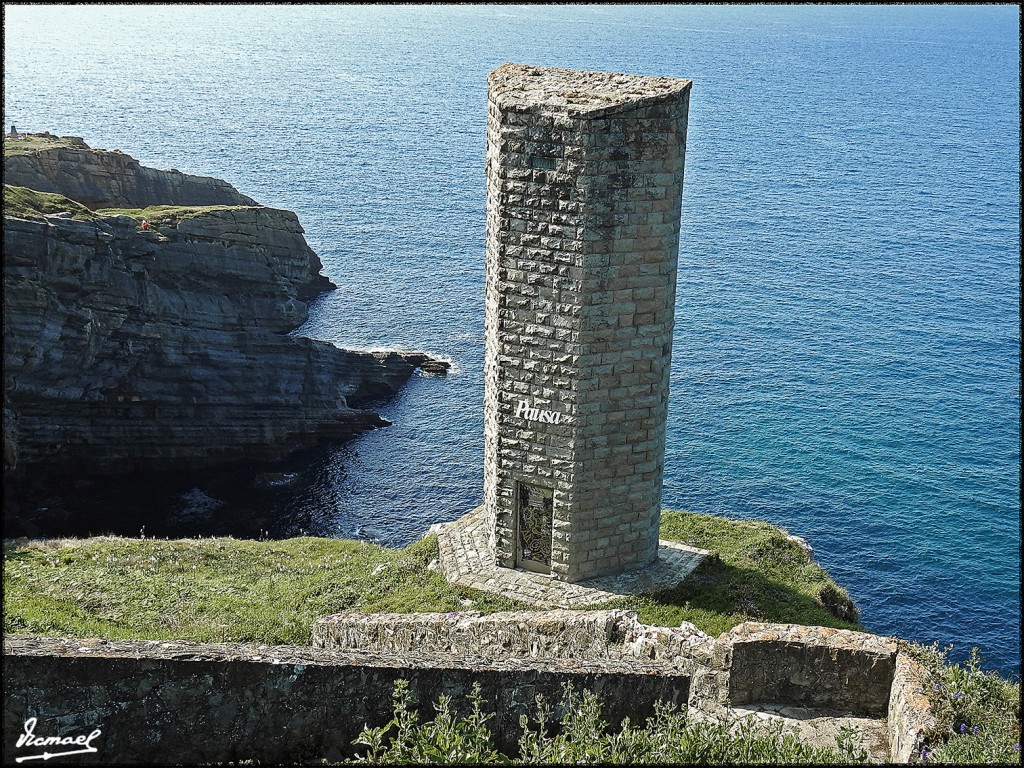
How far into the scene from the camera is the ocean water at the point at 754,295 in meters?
46.6

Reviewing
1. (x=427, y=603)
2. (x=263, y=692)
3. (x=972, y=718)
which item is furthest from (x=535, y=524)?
(x=972, y=718)

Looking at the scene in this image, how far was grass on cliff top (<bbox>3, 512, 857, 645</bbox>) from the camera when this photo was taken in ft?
67.7

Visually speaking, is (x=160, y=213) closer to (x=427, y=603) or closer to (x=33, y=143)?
(x=33, y=143)

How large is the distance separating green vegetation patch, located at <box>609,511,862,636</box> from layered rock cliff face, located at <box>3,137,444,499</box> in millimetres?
31441

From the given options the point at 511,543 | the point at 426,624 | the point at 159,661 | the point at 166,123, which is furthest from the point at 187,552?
the point at 166,123

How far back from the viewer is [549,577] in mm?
23219

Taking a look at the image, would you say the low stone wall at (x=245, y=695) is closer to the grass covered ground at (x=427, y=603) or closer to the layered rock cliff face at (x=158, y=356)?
the grass covered ground at (x=427, y=603)

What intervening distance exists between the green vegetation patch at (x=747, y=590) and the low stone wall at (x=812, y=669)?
6272 mm

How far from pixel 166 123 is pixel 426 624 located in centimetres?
11499

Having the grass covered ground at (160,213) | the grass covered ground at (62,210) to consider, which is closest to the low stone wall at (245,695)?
the grass covered ground at (62,210)

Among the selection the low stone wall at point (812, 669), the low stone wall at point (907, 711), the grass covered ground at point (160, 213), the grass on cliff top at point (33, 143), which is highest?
the grass on cliff top at point (33, 143)

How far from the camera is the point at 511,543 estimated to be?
77.3 feet

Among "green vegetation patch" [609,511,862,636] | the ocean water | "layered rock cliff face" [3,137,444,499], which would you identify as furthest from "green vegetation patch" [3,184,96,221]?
"green vegetation patch" [609,511,862,636]

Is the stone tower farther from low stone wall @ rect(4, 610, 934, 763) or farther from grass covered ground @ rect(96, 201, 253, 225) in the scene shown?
grass covered ground @ rect(96, 201, 253, 225)
